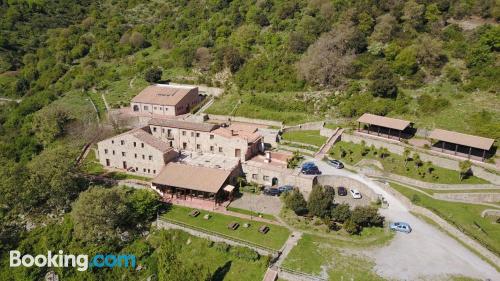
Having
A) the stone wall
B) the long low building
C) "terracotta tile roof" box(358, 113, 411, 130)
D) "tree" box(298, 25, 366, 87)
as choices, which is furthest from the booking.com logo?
"tree" box(298, 25, 366, 87)

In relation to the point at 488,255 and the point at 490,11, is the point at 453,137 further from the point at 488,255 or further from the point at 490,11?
the point at 490,11

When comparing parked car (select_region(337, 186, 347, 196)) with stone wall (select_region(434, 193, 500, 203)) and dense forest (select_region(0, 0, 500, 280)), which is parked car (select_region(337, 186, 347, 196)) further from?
dense forest (select_region(0, 0, 500, 280))

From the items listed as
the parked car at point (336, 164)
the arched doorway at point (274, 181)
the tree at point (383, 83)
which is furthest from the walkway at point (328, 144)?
the tree at point (383, 83)

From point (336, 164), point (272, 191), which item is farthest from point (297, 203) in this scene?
point (336, 164)

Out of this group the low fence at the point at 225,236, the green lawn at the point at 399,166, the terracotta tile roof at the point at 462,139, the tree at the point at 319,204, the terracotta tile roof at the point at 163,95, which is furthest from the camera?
the terracotta tile roof at the point at 163,95

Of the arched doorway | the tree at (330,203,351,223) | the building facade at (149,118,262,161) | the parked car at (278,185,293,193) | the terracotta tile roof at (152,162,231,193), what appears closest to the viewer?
the tree at (330,203,351,223)

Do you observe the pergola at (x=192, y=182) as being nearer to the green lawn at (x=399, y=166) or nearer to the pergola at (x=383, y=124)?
the green lawn at (x=399, y=166)
